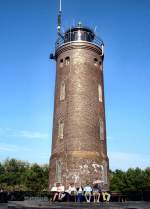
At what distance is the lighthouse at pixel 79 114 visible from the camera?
83.2 ft

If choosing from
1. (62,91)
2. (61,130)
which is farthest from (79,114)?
(62,91)

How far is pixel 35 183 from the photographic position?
49.0 m

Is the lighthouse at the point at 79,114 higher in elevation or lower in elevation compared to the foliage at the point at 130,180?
higher

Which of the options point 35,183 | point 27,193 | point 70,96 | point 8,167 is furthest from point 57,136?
point 8,167

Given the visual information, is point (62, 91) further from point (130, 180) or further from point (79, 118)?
point (130, 180)

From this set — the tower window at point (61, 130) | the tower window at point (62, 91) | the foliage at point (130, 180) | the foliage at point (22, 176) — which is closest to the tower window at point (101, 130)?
the tower window at point (61, 130)

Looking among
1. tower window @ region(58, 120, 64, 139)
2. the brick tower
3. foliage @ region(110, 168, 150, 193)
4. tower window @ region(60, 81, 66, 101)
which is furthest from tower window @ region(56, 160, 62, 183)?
foliage @ region(110, 168, 150, 193)

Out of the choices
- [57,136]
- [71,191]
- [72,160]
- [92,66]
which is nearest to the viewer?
[71,191]

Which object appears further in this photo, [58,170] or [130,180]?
[130,180]

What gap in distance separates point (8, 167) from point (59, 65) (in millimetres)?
45005

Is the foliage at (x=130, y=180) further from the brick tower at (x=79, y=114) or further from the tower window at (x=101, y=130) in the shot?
the brick tower at (x=79, y=114)

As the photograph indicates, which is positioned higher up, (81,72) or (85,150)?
(81,72)

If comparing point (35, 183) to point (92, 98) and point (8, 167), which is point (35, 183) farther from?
point (92, 98)

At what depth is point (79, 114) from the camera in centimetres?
2655
